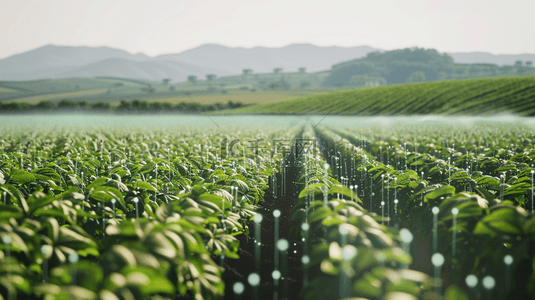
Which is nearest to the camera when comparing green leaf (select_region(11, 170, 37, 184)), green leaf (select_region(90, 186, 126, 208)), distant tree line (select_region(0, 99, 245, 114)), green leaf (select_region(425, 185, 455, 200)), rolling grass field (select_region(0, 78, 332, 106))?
green leaf (select_region(90, 186, 126, 208))

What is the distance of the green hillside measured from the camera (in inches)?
1941

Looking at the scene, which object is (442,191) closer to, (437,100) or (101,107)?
(437,100)

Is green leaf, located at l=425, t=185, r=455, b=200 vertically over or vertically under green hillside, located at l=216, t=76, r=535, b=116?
under

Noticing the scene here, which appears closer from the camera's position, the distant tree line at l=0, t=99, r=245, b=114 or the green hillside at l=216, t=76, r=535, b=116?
the green hillside at l=216, t=76, r=535, b=116

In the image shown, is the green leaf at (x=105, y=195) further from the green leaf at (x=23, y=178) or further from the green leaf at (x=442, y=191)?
the green leaf at (x=442, y=191)

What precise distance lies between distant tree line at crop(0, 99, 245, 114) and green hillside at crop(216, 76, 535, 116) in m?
24.2

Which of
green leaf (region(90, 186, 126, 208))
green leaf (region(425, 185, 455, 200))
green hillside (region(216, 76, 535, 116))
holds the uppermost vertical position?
green hillside (region(216, 76, 535, 116))

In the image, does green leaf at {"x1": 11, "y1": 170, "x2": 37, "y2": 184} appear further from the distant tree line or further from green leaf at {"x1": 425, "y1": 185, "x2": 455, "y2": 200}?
the distant tree line

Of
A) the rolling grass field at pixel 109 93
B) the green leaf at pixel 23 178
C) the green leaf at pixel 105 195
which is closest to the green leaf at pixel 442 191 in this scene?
the green leaf at pixel 105 195

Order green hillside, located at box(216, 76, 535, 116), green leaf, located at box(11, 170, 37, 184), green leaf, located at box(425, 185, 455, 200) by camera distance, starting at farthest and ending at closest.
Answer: green hillside, located at box(216, 76, 535, 116) < green leaf, located at box(11, 170, 37, 184) < green leaf, located at box(425, 185, 455, 200)

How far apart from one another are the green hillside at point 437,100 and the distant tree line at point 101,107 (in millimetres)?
24157

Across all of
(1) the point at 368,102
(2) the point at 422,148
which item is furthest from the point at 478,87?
(2) the point at 422,148

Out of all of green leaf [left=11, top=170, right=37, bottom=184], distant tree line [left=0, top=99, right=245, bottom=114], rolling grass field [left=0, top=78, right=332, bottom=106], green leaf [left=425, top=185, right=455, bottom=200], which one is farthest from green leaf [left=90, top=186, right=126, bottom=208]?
rolling grass field [left=0, top=78, right=332, bottom=106]

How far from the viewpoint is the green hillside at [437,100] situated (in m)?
49.3
